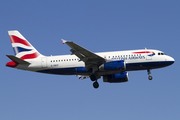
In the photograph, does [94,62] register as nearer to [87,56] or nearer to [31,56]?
[87,56]

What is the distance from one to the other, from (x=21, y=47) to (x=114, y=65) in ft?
52.4

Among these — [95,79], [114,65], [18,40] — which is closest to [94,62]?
[114,65]

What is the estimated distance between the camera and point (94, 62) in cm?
4366

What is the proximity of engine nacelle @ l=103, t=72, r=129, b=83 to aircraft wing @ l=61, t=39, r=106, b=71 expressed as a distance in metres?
5.35

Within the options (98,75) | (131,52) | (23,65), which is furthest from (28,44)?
(131,52)

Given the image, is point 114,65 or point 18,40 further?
point 18,40

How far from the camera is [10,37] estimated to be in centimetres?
5000

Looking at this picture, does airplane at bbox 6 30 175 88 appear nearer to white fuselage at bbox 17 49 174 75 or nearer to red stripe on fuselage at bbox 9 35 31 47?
white fuselage at bbox 17 49 174 75

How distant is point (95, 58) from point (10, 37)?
15818 millimetres

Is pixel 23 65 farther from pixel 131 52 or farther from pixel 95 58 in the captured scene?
pixel 131 52

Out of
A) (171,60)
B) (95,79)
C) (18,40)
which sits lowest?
(95,79)

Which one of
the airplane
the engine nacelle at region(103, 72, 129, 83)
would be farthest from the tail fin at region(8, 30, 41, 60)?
the engine nacelle at region(103, 72, 129, 83)

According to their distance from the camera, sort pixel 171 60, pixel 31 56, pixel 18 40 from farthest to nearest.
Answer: pixel 18 40 < pixel 31 56 < pixel 171 60

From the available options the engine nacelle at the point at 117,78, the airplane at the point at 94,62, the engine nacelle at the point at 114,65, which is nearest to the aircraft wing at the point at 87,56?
the airplane at the point at 94,62
